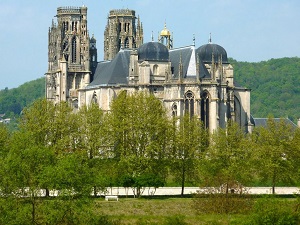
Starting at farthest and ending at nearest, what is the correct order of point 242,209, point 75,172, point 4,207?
point 242,209
point 75,172
point 4,207

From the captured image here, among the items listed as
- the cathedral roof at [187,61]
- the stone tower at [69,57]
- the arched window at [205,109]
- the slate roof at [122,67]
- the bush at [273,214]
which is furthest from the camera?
the stone tower at [69,57]

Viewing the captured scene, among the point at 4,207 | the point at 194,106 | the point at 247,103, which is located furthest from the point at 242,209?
the point at 247,103

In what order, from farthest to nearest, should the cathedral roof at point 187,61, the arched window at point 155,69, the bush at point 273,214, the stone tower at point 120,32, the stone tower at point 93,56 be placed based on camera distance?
1. the stone tower at point 120,32
2. the stone tower at point 93,56
3. the arched window at point 155,69
4. the cathedral roof at point 187,61
5. the bush at point 273,214

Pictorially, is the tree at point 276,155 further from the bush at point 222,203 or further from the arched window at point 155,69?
the arched window at point 155,69

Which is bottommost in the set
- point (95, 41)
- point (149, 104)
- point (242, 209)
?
point (242, 209)

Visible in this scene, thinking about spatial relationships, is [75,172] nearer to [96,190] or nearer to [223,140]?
[96,190]

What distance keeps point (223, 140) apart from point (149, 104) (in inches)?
302

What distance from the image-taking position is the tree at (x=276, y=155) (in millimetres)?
98812

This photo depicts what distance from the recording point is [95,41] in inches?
6014

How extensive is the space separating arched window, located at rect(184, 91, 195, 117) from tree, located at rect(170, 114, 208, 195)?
1834 cm

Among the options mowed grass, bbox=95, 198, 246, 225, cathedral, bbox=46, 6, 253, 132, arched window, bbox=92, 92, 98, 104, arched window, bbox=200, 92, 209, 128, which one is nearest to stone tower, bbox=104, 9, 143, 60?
cathedral, bbox=46, 6, 253, 132

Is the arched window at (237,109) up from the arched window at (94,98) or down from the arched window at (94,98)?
down

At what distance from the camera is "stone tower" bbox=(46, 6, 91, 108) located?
145 meters

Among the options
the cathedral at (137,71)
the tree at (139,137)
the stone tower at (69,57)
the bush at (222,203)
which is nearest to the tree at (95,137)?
the tree at (139,137)
